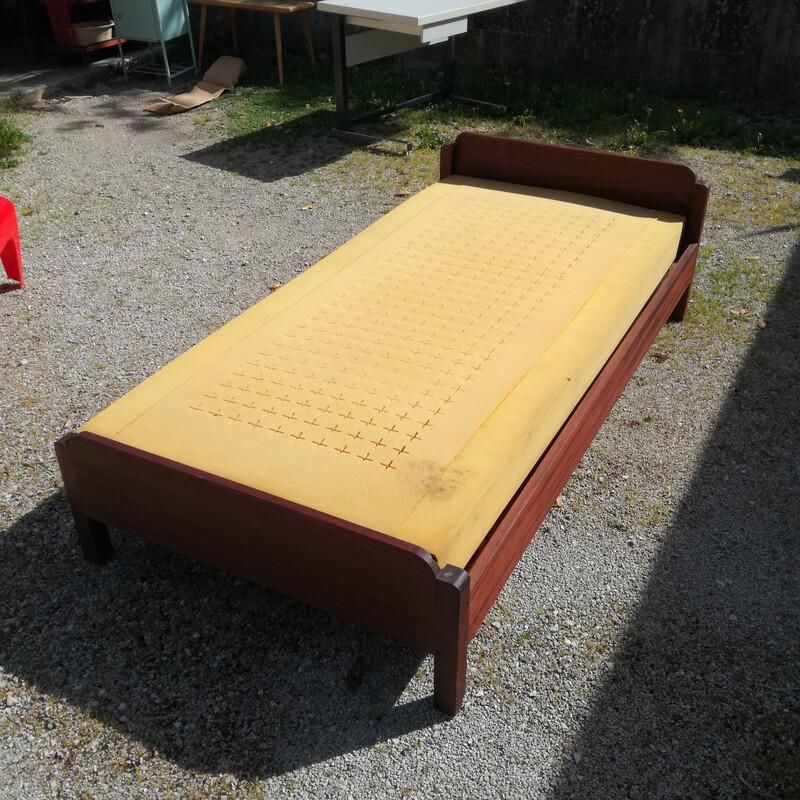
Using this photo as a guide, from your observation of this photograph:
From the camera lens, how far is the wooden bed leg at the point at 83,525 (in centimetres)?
294

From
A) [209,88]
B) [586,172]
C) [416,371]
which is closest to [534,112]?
[209,88]

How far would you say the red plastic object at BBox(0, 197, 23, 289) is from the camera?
4839 mm

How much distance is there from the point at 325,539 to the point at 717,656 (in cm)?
142

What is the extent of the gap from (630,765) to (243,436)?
5.18ft

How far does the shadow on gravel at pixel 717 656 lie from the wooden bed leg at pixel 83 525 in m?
1.84

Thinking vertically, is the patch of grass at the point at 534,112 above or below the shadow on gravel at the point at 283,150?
above

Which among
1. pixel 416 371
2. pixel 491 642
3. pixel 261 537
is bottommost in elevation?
pixel 491 642

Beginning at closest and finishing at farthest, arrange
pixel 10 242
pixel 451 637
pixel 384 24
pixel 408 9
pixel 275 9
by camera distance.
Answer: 1. pixel 451 637
2. pixel 10 242
3. pixel 384 24
4. pixel 408 9
5. pixel 275 9

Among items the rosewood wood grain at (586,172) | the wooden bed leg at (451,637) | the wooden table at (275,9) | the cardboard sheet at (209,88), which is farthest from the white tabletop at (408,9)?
the wooden bed leg at (451,637)

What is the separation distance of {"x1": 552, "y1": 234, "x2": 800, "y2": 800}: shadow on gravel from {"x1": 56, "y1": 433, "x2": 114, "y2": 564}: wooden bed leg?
184cm

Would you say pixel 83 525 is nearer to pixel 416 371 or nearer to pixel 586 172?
pixel 416 371

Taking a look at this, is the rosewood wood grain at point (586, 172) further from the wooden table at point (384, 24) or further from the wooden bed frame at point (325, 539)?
the wooden table at point (384, 24)

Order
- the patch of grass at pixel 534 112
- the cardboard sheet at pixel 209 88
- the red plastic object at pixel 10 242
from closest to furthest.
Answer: the red plastic object at pixel 10 242
the patch of grass at pixel 534 112
the cardboard sheet at pixel 209 88

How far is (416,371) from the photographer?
318 cm
